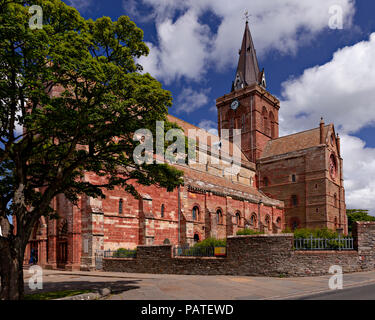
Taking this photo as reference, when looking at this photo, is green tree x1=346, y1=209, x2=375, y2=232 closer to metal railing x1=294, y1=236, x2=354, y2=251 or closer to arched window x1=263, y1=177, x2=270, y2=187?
arched window x1=263, y1=177, x2=270, y2=187

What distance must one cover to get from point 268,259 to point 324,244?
3601 mm

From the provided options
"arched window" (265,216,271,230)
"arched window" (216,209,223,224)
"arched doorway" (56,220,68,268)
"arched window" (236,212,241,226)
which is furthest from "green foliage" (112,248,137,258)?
"arched window" (265,216,271,230)

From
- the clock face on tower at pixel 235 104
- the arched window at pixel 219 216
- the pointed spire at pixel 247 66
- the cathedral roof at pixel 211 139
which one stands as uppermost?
the pointed spire at pixel 247 66

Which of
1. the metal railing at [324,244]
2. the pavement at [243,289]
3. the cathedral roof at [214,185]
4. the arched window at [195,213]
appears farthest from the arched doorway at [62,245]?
the metal railing at [324,244]

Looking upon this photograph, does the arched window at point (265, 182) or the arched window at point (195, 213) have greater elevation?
the arched window at point (265, 182)

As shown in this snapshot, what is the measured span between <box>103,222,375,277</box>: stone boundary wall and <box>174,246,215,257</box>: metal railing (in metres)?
0.38

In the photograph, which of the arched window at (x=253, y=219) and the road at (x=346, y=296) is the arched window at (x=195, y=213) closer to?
the arched window at (x=253, y=219)

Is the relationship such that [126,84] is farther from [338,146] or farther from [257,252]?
[338,146]

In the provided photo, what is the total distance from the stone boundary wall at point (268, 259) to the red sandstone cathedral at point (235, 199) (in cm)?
577

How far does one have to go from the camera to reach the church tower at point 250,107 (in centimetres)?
5672

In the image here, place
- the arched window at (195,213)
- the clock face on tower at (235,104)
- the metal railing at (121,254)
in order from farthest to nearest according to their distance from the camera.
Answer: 1. the clock face on tower at (235,104)
2. the arched window at (195,213)
3. the metal railing at (121,254)

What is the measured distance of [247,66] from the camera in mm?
60281
